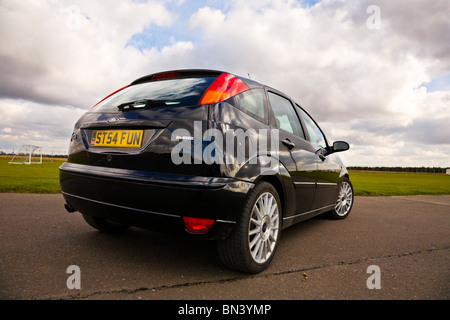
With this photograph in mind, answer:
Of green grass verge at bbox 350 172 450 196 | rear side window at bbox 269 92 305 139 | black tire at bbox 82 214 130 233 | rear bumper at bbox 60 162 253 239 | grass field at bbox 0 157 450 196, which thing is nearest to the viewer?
rear bumper at bbox 60 162 253 239

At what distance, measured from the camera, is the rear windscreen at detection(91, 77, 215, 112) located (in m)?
2.36

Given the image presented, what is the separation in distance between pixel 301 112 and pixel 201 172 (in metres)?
2.25

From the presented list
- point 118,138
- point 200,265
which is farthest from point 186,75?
point 200,265

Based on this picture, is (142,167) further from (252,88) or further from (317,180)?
(317,180)

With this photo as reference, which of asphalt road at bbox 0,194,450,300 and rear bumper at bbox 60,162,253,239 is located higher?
rear bumper at bbox 60,162,253,239

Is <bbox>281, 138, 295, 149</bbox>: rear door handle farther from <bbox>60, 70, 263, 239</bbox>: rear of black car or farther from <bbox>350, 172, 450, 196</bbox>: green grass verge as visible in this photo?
<bbox>350, 172, 450, 196</bbox>: green grass verge

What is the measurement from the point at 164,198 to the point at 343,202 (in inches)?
155

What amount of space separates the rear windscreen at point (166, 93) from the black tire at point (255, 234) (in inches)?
35.1

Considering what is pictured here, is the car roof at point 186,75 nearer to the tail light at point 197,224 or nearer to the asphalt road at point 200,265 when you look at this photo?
the tail light at point 197,224

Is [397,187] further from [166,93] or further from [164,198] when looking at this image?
[164,198]

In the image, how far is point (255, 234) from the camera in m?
2.52

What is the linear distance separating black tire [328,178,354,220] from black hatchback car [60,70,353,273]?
7.57 feet

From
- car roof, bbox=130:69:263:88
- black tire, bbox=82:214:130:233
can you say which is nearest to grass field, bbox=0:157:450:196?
black tire, bbox=82:214:130:233
